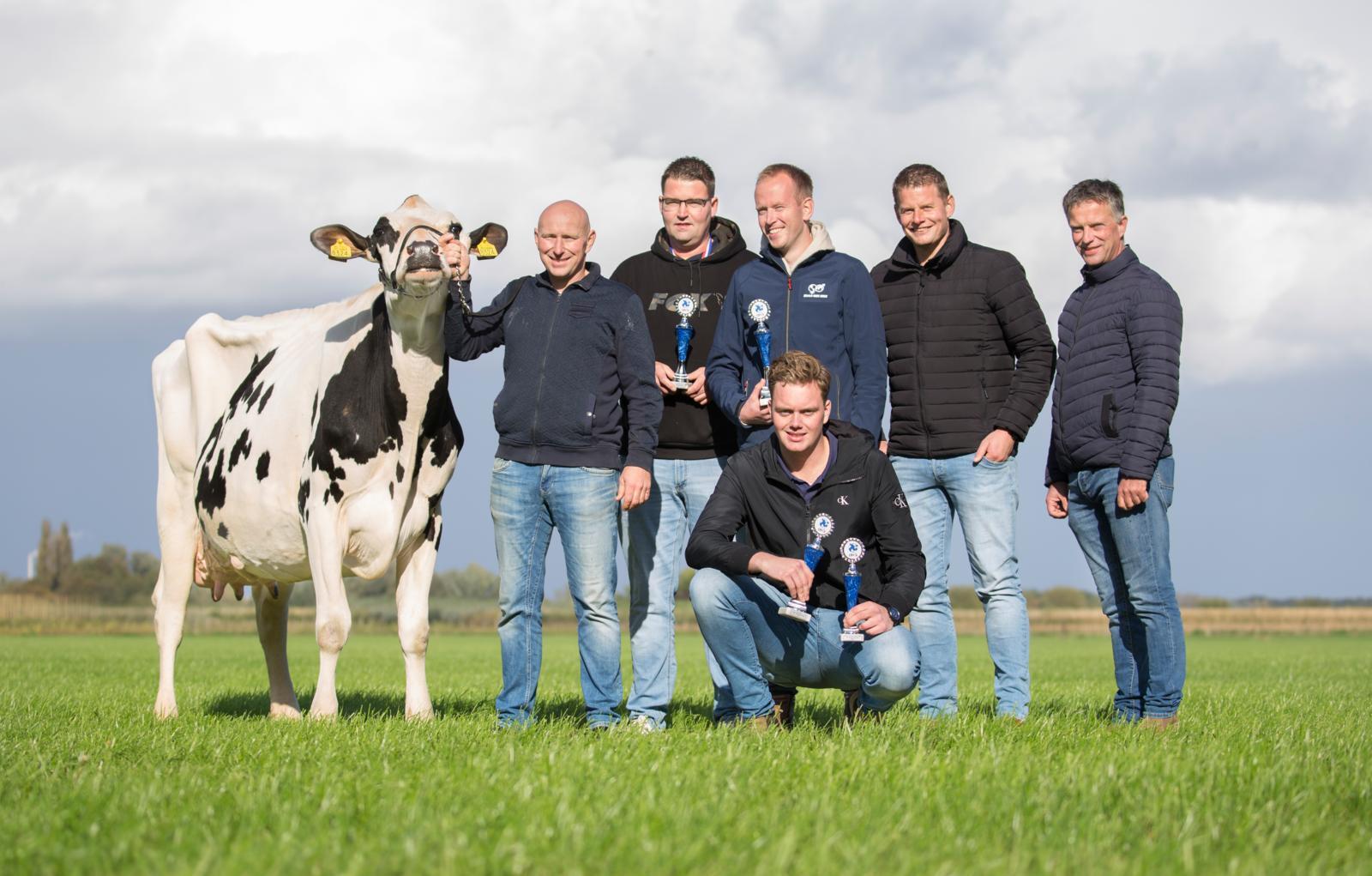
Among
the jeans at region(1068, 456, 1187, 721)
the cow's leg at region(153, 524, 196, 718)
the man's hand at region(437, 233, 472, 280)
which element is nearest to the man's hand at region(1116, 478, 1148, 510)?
the jeans at region(1068, 456, 1187, 721)

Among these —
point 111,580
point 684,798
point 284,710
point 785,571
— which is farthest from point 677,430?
point 111,580

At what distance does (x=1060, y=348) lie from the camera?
7.33 metres

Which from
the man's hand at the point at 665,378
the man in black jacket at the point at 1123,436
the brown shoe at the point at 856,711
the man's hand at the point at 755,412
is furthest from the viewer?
the man's hand at the point at 665,378

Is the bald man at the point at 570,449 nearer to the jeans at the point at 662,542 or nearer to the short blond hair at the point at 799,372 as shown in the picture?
the jeans at the point at 662,542

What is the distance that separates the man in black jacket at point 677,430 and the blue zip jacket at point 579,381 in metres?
0.31

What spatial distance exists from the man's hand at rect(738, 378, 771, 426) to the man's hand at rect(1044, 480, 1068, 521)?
1.94 meters

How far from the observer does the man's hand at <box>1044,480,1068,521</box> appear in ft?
24.6

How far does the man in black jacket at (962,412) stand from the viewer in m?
7.08

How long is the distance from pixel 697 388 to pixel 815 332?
2.57ft

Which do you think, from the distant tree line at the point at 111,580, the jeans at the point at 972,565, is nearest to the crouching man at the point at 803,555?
the jeans at the point at 972,565

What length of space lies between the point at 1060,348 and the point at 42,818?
5622 mm

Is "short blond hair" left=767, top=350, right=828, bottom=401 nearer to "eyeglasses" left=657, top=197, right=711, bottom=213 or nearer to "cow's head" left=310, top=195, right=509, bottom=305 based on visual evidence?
"eyeglasses" left=657, top=197, right=711, bottom=213

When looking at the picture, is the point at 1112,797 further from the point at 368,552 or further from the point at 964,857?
the point at 368,552

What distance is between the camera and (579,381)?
6.89 metres
